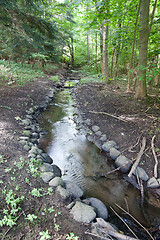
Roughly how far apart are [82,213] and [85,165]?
182 cm

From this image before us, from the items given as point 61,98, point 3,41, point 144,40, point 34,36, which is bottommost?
point 61,98

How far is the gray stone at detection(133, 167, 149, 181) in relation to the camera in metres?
3.41

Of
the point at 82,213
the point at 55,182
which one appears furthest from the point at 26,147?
the point at 82,213

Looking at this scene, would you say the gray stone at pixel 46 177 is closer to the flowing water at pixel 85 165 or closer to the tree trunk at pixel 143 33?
the flowing water at pixel 85 165

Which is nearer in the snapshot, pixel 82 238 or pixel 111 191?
pixel 82 238

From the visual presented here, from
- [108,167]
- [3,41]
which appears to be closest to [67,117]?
[108,167]

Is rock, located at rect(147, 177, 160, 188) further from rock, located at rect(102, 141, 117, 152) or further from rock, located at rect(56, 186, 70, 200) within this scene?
rock, located at rect(56, 186, 70, 200)

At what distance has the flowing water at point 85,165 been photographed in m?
3.05

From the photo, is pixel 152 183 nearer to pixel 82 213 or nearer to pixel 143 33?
pixel 82 213

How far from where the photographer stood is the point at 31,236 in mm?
1787

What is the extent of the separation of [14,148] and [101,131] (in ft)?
10.1

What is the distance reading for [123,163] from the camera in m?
3.78

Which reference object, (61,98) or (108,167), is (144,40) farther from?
(61,98)

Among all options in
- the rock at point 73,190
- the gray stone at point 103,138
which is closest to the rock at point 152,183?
the rock at point 73,190
